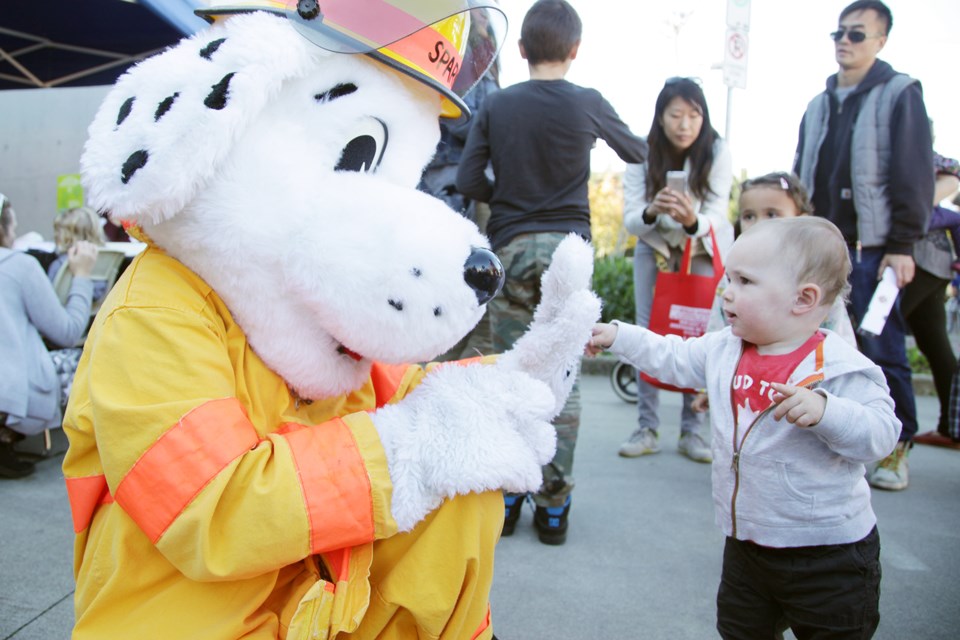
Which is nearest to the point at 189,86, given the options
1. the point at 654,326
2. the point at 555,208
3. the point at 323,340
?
the point at 323,340

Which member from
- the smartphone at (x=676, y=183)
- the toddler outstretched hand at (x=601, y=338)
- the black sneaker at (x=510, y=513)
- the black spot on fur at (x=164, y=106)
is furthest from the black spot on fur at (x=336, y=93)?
the smartphone at (x=676, y=183)

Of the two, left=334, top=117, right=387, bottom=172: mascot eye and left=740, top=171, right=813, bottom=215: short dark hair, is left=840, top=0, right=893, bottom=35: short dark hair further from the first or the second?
left=334, top=117, right=387, bottom=172: mascot eye

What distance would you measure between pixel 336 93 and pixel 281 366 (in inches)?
18.1

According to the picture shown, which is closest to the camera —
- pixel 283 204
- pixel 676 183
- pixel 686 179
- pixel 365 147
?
pixel 283 204

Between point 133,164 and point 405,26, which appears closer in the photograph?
point 133,164

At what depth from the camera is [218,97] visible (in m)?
1.05

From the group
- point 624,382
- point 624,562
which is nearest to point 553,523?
point 624,562

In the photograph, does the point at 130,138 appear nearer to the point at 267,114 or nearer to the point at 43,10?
the point at 267,114

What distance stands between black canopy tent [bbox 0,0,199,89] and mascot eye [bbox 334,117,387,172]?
3273 mm

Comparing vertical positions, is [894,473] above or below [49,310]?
below

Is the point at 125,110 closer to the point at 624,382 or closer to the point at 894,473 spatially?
the point at 894,473

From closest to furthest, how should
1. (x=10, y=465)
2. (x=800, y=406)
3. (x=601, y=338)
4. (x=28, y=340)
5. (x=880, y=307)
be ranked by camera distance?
(x=800, y=406), (x=601, y=338), (x=880, y=307), (x=10, y=465), (x=28, y=340)

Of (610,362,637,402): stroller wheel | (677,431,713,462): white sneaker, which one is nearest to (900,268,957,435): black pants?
(677,431,713,462): white sneaker

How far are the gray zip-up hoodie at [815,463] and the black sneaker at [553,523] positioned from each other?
0.97m
